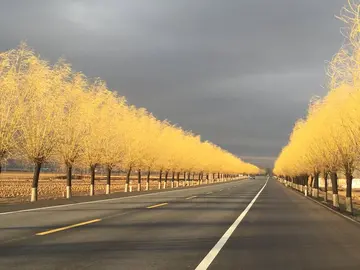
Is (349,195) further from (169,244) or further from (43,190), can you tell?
(43,190)

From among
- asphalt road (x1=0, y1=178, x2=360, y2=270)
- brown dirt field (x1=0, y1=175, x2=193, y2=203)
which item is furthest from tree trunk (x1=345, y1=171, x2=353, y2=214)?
brown dirt field (x1=0, y1=175, x2=193, y2=203)

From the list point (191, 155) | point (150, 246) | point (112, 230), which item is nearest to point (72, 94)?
point (112, 230)

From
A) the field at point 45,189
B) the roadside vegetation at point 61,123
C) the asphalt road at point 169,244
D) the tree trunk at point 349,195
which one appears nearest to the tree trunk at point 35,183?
the roadside vegetation at point 61,123

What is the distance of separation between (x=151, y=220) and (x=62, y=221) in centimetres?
325

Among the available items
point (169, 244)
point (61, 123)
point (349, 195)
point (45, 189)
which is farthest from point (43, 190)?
point (169, 244)

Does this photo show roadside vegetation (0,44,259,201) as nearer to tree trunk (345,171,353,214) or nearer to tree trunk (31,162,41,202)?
tree trunk (31,162,41,202)

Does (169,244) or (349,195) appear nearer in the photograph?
(169,244)

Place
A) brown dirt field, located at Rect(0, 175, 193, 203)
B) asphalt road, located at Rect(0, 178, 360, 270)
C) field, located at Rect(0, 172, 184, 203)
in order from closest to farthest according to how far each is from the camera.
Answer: asphalt road, located at Rect(0, 178, 360, 270)
brown dirt field, located at Rect(0, 175, 193, 203)
field, located at Rect(0, 172, 184, 203)

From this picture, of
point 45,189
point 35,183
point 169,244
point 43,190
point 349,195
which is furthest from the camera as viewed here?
point 45,189

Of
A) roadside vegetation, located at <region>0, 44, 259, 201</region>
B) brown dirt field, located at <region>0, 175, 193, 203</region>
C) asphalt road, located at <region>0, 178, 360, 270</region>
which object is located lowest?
asphalt road, located at <region>0, 178, 360, 270</region>

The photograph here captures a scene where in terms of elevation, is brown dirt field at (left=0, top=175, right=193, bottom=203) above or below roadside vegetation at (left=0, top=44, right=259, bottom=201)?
below

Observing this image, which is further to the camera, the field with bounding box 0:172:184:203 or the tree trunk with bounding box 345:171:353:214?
the field with bounding box 0:172:184:203

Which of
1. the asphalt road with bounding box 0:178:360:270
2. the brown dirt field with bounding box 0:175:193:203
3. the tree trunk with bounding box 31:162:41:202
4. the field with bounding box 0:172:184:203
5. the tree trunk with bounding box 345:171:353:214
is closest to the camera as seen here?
the asphalt road with bounding box 0:178:360:270

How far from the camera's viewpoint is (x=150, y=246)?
11312 millimetres
